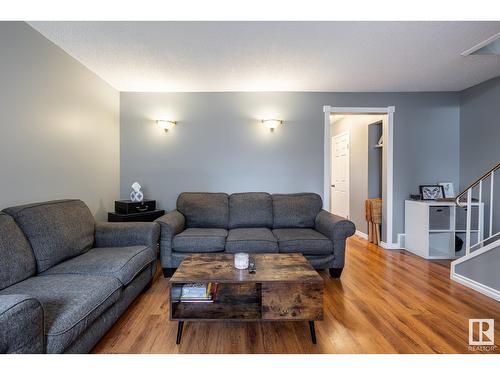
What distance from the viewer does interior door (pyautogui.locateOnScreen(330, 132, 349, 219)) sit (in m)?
5.06

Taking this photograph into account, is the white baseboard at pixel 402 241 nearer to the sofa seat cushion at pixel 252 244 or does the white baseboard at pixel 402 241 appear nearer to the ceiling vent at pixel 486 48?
the sofa seat cushion at pixel 252 244

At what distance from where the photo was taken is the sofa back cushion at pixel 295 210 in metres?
3.18

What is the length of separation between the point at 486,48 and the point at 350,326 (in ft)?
9.67

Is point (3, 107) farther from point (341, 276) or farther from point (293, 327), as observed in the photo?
point (341, 276)

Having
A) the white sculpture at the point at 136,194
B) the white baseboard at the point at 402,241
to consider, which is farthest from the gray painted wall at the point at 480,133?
the white sculpture at the point at 136,194

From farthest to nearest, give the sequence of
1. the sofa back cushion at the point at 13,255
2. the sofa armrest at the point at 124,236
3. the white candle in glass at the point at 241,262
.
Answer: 1. the sofa armrest at the point at 124,236
2. the white candle in glass at the point at 241,262
3. the sofa back cushion at the point at 13,255

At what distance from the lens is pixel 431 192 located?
3.57 meters

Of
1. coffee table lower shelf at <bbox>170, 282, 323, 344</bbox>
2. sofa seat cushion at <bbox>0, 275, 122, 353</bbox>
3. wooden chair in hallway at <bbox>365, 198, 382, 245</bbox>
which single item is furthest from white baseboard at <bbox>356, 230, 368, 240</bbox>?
sofa seat cushion at <bbox>0, 275, 122, 353</bbox>

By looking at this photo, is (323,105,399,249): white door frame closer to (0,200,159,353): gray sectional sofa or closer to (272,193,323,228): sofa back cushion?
(272,193,323,228): sofa back cushion

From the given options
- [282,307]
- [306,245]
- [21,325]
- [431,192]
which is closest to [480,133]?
[431,192]

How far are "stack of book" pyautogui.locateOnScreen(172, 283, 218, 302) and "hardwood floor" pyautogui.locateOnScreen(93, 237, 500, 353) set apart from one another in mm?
230

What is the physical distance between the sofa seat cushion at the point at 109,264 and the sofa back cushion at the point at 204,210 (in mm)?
1037
